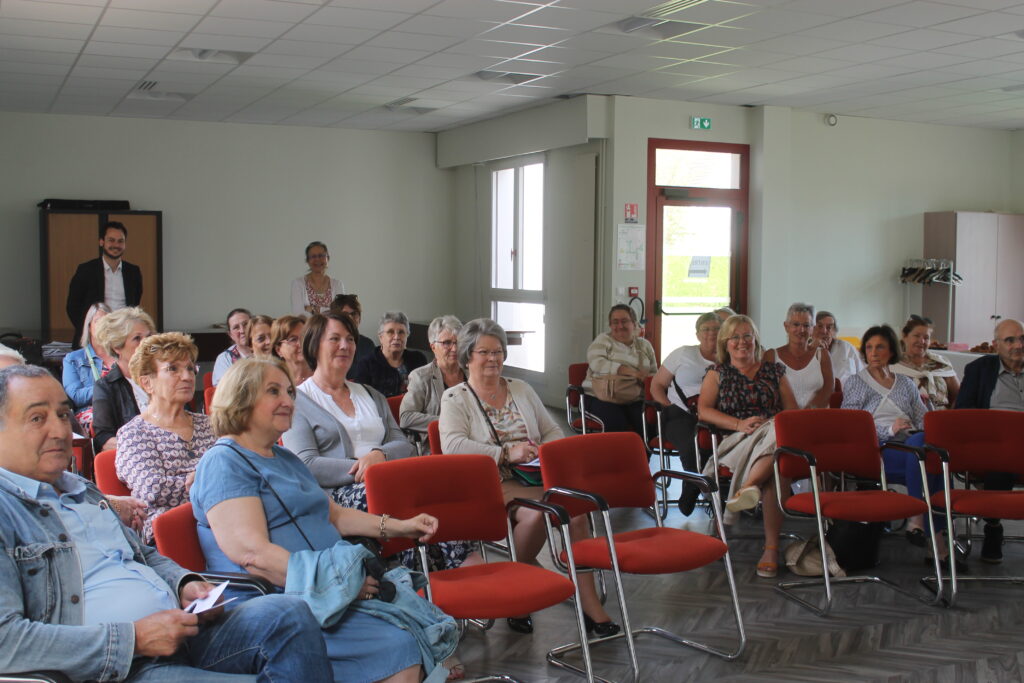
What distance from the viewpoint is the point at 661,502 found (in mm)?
6434

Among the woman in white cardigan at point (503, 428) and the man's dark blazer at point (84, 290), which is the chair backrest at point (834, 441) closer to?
the woman in white cardigan at point (503, 428)

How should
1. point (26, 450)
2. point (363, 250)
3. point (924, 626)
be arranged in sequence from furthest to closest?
point (363, 250) → point (924, 626) → point (26, 450)

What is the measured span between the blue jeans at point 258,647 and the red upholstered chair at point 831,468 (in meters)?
A: 2.79

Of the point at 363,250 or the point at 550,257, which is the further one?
the point at 363,250

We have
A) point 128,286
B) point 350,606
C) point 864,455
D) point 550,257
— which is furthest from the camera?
point 550,257

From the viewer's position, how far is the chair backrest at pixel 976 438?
16.3ft

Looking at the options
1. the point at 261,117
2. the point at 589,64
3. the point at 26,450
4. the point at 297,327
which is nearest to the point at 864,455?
the point at 297,327

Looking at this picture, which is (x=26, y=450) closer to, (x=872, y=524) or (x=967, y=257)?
(x=872, y=524)

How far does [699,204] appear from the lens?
1022 cm

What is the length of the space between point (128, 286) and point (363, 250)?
3778mm

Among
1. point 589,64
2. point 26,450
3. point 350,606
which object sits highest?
point 589,64

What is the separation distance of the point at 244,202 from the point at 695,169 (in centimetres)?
538

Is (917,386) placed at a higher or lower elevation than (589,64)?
lower

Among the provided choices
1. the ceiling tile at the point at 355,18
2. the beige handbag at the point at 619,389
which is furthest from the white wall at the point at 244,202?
the beige handbag at the point at 619,389
